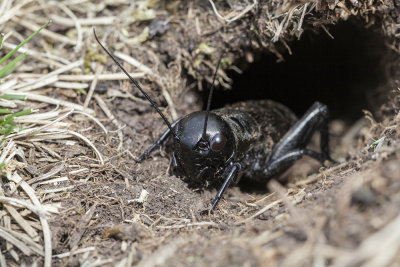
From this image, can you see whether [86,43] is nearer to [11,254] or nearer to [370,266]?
[11,254]

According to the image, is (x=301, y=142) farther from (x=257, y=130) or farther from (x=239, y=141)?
(x=239, y=141)

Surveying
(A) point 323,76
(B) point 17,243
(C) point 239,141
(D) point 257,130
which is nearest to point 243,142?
(C) point 239,141

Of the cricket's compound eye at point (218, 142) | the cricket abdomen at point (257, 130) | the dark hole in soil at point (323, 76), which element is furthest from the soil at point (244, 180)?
the cricket's compound eye at point (218, 142)

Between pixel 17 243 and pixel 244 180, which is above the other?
pixel 17 243

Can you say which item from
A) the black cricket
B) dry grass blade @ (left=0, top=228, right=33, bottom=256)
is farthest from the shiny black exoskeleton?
dry grass blade @ (left=0, top=228, right=33, bottom=256)

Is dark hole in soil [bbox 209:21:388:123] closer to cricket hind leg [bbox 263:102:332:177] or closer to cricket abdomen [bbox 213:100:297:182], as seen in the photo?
cricket abdomen [bbox 213:100:297:182]
